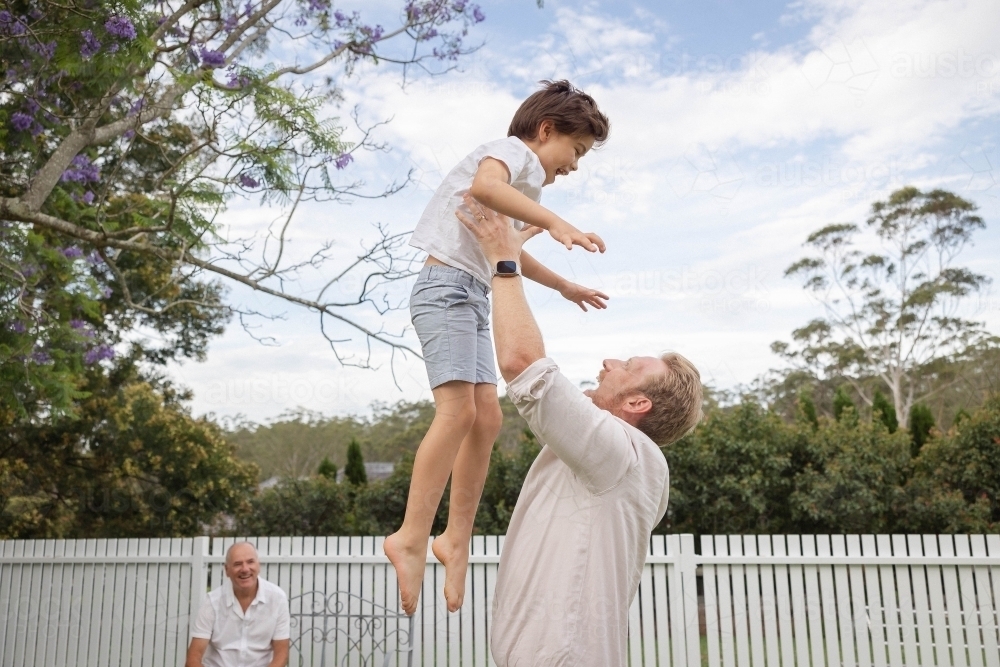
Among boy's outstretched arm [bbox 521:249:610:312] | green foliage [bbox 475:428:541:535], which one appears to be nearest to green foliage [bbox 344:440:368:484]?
green foliage [bbox 475:428:541:535]

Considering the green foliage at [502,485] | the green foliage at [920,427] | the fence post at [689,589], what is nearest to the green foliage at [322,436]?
the green foliage at [920,427]

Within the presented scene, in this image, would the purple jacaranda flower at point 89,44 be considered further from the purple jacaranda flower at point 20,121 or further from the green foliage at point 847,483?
the green foliage at point 847,483

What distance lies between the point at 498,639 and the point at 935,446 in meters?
8.46

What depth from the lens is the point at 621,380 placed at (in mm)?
1873

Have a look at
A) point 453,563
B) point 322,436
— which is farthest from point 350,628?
point 322,436

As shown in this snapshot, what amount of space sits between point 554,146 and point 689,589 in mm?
4202

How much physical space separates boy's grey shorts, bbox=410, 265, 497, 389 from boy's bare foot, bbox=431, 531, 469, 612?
40cm

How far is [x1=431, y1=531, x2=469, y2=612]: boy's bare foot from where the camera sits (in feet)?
6.43

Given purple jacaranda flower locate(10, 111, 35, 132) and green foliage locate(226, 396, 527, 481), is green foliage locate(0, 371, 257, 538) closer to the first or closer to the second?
purple jacaranda flower locate(10, 111, 35, 132)

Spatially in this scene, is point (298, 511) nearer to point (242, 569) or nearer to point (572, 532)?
point (242, 569)

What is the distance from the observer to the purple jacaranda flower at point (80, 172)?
19.6ft

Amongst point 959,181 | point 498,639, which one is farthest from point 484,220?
point 959,181

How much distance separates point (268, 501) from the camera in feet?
30.6

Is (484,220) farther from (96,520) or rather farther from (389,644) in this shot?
(96,520)
